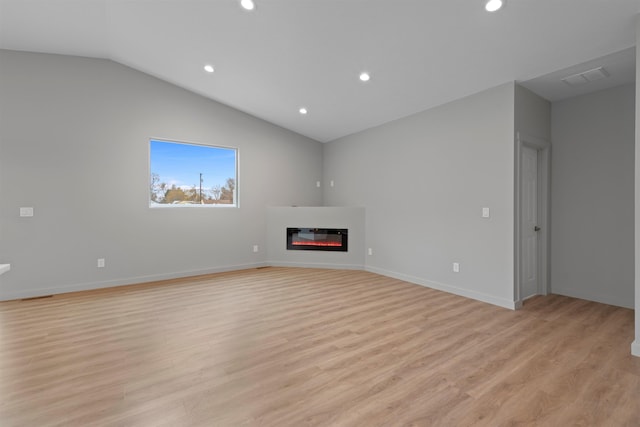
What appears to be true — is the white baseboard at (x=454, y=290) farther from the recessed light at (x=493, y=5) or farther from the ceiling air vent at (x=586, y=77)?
the recessed light at (x=493, y=5)

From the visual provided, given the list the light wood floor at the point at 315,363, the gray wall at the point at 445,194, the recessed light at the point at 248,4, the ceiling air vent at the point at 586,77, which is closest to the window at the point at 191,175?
the light wood floor at the point at 315,363

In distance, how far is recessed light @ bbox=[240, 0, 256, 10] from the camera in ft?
9.46

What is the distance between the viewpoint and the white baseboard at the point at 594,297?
11.5ft

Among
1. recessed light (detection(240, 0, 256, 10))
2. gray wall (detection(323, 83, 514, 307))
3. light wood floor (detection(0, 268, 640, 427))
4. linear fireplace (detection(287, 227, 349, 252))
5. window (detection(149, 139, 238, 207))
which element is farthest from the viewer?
linear fireplace (detection(287, 227, 349, 252))

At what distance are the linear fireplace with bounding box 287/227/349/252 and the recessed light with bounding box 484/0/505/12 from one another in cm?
401

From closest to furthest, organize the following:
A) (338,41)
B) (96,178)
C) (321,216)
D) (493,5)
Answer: (493,5) < (338,41) < (96,178) < (321,216)

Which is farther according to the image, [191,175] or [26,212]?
[191,175]

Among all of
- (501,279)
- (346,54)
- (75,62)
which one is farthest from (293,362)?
(75,62)

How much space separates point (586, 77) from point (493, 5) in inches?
69.5

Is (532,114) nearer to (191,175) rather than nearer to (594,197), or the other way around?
(594,197)

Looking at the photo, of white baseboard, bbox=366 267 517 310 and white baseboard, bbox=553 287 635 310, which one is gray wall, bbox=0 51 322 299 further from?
white baseboard, bbox=553 287 635 310

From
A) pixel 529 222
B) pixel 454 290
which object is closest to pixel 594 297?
pixel 529 222

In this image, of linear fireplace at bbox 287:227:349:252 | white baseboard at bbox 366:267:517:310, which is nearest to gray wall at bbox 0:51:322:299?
linear fireplace at bbox 287:227:349:252

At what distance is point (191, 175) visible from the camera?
5.41m
